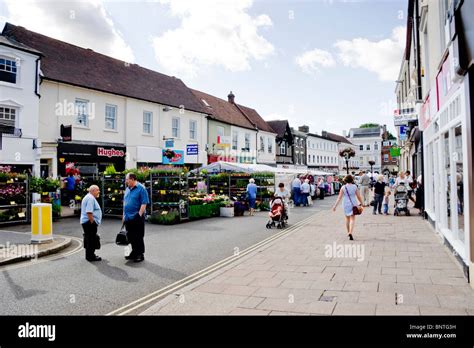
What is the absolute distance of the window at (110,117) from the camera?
22562 millimetres

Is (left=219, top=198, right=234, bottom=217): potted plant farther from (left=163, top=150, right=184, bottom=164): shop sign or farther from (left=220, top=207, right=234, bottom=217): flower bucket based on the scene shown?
(left=163, top=150, right=184, bottom=164): shop sign

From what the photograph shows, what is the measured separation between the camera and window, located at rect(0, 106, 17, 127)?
17425 millimetres

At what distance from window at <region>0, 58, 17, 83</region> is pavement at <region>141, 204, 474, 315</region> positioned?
15.5m

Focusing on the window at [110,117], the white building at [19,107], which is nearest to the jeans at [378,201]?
the window at [110,117]

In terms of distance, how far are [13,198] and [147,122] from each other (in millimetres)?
13127

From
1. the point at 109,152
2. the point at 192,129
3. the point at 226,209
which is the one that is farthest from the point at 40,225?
the point at 192,129

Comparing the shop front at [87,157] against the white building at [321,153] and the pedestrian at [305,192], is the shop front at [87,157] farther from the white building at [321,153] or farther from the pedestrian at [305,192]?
the white building at [321,153]

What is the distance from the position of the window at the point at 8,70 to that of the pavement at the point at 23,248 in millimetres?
10392

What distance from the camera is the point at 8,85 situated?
689 inches

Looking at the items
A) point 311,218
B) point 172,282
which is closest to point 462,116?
point 172,282

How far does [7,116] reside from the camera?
17625 mm

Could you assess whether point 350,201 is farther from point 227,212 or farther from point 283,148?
point 283,148

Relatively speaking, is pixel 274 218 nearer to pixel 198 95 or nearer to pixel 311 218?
pixel 311 218
